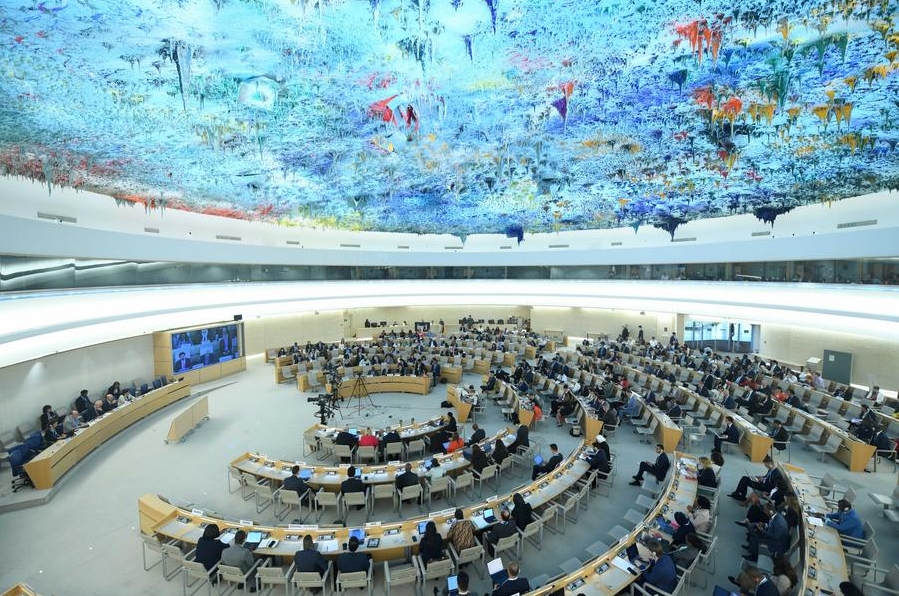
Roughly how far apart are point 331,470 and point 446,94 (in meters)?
8.34

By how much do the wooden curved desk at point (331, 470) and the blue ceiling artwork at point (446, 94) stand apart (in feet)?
24.3

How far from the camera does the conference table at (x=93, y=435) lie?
31.3 ft

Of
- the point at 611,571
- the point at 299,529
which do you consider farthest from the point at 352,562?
the point at 611,571

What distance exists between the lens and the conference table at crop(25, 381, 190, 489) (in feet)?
31.3

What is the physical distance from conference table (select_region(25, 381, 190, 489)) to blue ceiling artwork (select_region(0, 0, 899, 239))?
6.89 metres

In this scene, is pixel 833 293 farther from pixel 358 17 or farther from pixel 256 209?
pixel 256 209

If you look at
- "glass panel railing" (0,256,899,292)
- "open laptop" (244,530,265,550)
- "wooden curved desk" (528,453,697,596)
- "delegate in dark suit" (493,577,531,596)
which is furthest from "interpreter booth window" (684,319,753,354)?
"open laptop" (244,530,265,550)

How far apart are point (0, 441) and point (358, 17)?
14774mm

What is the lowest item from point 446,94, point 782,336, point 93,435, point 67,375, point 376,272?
point 93,435

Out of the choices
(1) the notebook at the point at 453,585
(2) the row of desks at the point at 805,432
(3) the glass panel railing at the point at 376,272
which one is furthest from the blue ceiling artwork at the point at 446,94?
(1) the notebook at the point at 453,585

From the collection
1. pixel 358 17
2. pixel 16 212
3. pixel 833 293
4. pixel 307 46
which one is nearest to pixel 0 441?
pixel 16 212

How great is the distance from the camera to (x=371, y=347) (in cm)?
2280

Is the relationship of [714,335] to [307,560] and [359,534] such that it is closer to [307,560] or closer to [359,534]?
[359,534]

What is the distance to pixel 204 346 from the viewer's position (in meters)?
19.1
